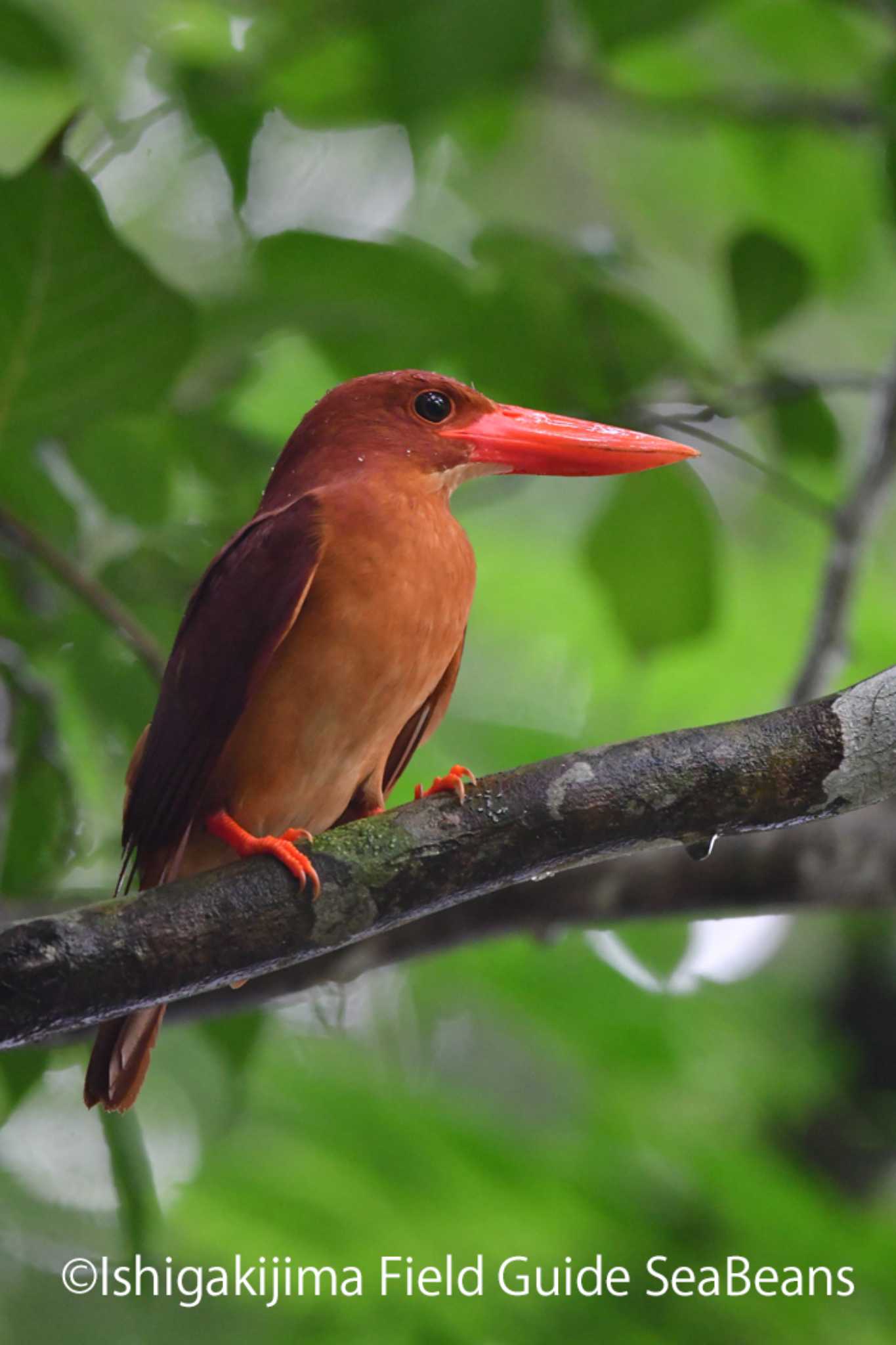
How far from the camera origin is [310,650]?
6.97 feet

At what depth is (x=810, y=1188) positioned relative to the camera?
369 centimetres

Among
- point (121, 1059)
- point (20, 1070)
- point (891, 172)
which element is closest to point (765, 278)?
point (891, 172)

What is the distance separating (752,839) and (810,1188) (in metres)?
1.32

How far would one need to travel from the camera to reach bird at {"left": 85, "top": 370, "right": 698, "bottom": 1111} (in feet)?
6.84

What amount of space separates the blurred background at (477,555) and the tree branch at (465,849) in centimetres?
90

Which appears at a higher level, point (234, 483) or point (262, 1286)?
point (234, 483)

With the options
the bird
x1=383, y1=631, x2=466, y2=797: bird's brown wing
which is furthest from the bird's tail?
x1=383, y1=631, x2=466, y2=797: bird's brown wing

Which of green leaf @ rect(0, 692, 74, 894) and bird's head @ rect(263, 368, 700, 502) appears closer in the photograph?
bird's head @ rect(263, 368, 700, 502)

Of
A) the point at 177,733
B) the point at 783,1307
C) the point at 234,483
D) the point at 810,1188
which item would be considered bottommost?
the point at 783,1307

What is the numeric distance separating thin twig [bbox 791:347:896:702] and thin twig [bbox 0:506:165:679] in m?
1.26

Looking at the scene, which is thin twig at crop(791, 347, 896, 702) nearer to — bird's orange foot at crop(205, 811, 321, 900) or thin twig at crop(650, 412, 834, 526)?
thin twig at crop(650, 412, 834, 526)

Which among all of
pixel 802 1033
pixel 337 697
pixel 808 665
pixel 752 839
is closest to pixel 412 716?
pixel 337 697

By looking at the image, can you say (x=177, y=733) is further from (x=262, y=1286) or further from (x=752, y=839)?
(x=262, y=1286)

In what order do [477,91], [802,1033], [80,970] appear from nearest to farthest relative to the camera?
[80,970] < [477,91] < [802,1033]
